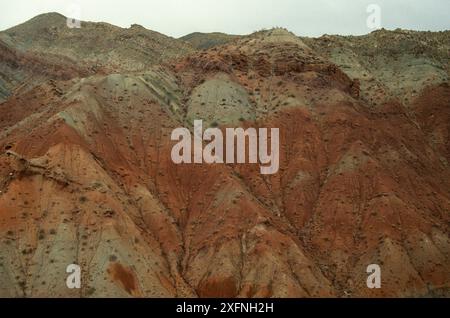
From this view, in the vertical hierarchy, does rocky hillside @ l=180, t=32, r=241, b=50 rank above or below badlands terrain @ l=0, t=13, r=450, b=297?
above

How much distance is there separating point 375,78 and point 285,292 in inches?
1816

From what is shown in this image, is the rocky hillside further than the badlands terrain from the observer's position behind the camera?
Yes

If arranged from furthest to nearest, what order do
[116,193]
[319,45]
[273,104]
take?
[319,45] → [273,104] → [116,193]

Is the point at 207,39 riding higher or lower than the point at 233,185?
higher

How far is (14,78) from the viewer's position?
104125 mm

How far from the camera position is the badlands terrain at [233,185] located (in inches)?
2420

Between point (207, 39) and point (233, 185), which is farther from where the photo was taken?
point (207, 39)

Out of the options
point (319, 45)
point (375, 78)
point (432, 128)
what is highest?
point (319, 45)

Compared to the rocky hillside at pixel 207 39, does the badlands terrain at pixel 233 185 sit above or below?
below

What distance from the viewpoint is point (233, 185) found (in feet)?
232

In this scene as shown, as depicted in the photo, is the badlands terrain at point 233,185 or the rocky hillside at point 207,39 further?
the rocky hillside at point 207,39

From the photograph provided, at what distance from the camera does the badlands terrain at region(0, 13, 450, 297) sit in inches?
2420

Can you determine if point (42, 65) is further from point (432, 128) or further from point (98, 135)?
point (432, 128)
